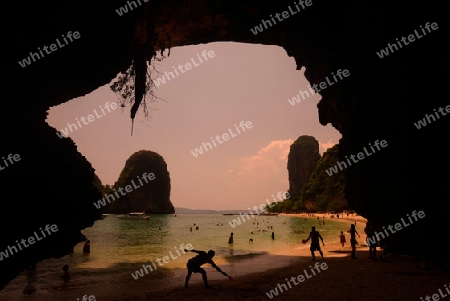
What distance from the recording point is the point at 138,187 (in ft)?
410

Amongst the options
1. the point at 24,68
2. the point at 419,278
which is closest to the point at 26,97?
the point at 24,68

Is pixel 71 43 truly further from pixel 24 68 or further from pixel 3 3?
pixel 3 3

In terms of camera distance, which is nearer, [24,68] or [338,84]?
[24,68]

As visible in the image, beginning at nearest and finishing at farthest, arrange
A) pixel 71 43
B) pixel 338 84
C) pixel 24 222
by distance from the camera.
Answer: pixel 24 222 < pixel 71 43 < pixel 338 84

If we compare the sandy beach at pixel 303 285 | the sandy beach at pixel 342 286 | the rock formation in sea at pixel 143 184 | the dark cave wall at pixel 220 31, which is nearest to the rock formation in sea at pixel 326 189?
the rock formation in sea at pixel 143 184

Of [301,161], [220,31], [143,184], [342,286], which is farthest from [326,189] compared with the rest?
[342,286]

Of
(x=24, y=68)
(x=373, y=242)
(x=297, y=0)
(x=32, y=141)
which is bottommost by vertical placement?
(x=373, y=242)

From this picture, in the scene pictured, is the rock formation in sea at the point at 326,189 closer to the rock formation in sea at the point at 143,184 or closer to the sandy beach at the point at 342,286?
the rock formation in sea at the point at 143,184

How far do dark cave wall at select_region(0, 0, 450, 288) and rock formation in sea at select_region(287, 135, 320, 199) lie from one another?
136 meters

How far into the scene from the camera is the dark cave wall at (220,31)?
268 inches

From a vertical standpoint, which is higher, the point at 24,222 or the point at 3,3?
the point at 3,3

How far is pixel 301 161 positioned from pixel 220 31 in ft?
458

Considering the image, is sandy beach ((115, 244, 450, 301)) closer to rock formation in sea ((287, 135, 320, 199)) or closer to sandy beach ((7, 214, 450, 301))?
sandy beach ((7, 214, 450, 301))

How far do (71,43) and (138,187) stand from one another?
123 meters
